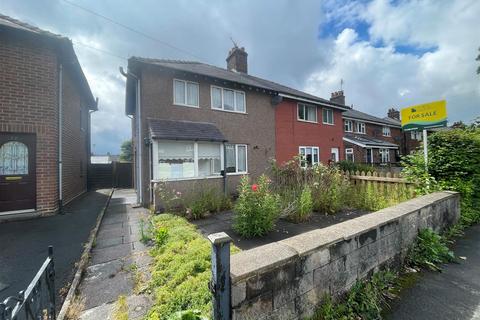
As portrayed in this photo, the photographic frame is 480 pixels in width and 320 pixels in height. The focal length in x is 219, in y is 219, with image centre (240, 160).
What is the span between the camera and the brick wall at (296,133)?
14.2 meters

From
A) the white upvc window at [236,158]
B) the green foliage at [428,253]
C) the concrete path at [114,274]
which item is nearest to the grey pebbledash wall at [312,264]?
the green foliage at [428,253]

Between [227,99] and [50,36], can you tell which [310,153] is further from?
[50,36]

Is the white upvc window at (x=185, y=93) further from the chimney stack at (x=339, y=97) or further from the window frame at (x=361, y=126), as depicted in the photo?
the window frame at (x=361, y=126)

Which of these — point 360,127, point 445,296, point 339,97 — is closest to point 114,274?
point 445,296

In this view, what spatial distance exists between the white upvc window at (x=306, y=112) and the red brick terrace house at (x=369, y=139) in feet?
24.1

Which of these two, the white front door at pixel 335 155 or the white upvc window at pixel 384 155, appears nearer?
the white front door at pixel 335 155

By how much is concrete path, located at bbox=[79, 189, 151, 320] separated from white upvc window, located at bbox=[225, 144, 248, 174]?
19.9 ft

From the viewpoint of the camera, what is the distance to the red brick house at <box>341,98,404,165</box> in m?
22.1

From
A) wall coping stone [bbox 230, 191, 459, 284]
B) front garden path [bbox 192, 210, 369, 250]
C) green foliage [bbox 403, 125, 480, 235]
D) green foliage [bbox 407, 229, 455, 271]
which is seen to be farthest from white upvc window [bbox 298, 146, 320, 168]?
wall coping stone [bbox 230, 191, 459, 284]

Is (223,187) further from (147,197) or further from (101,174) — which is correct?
(101,174)

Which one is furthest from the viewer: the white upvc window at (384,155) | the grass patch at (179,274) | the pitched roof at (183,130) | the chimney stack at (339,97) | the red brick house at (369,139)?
the white upvc window at (384,155)

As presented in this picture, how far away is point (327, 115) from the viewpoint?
17125mm

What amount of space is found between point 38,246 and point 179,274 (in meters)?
3.69

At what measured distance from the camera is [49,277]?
7.54 ft
